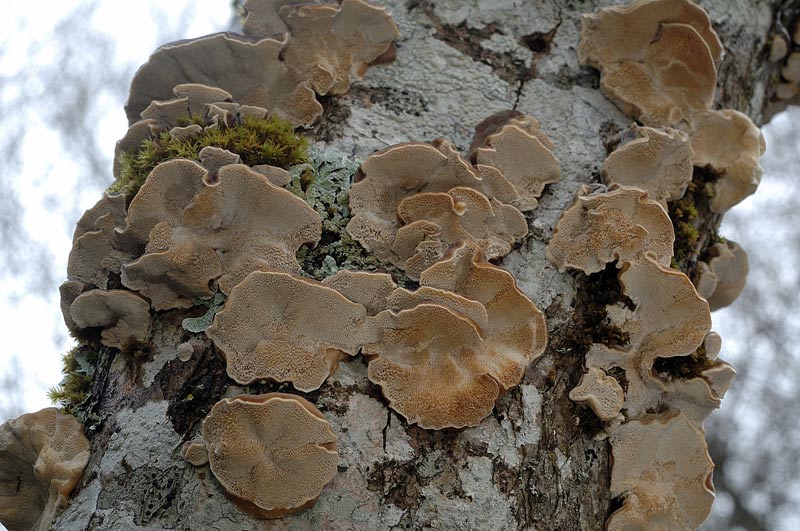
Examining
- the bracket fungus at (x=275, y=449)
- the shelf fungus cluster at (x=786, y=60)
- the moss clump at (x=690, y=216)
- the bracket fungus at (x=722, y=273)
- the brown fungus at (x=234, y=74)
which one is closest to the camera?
the bracket fungus at (x=275, y=449)

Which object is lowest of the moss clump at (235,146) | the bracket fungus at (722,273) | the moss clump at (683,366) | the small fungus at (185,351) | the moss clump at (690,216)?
the bracket fungus at (722,273)

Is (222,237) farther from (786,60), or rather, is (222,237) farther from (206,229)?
(786,60)

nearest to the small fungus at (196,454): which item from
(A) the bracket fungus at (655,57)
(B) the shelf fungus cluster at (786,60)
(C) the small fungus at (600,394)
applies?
(C) the small fungus at (600,394)

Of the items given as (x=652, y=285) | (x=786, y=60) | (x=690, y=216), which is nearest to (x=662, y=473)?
(x=652, y=285)

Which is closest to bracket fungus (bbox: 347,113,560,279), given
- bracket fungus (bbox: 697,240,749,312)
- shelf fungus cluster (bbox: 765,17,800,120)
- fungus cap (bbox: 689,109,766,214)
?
fungus cap (bbox: 689,109,766,214)

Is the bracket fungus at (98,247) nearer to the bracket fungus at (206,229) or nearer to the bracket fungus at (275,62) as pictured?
the bracket fungus at (206,229)

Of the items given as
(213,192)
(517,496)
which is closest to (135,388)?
(213,192)
